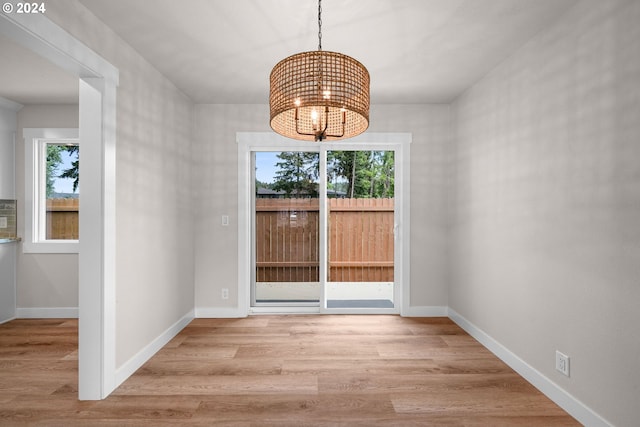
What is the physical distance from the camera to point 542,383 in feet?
7.42

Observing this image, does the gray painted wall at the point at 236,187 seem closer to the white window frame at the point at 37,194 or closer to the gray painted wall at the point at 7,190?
the white window frame at the point at 37,194

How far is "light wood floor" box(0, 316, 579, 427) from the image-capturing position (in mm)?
1983

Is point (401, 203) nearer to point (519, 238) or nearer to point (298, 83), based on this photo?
point (519, 238)

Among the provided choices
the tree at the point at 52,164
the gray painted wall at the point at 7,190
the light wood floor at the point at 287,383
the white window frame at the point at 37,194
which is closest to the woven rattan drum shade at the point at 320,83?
the light wood floor at the point at 287,383

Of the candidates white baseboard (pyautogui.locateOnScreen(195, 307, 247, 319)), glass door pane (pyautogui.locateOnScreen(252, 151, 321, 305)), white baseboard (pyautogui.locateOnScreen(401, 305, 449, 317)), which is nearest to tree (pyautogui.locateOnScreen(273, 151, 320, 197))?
glass door pane (pyautogui.locateOnScreen(252, 151, 321, 305))

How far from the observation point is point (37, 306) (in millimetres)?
3885

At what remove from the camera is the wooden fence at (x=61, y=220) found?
4008mm

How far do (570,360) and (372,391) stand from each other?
1.19m

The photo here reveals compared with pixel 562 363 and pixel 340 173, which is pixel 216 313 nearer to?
pixel 340 173

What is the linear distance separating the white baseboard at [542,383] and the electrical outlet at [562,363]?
113 millimetres

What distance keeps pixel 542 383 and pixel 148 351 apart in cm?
286

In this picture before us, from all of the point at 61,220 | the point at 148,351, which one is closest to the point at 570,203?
the point at 148,351

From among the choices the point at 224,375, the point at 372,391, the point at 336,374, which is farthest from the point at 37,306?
the point at 372,391

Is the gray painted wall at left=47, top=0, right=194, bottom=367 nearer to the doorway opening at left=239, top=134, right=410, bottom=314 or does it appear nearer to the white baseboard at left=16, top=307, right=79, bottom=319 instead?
the doorway opening at left=239, top=134, right=410, bottom=314
